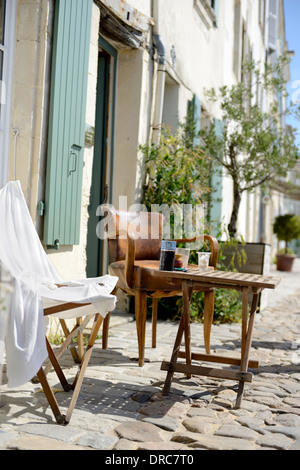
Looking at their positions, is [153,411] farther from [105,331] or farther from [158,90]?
[158,90]

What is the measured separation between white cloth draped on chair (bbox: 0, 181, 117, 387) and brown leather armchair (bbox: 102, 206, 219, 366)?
25.8 inches

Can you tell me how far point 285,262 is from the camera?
16.5 meters

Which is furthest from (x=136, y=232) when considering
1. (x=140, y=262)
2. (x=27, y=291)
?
(x=27, y=291)

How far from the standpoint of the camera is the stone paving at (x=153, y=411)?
2.32 metres

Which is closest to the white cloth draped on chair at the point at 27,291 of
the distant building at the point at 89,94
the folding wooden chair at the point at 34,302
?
the folding wooden chair at the point at 34,302

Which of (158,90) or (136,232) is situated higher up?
(158,90)

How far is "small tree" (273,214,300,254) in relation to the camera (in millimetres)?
16688

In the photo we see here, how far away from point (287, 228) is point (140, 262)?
43.6ft

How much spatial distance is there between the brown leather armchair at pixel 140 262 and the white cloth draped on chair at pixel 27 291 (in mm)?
655

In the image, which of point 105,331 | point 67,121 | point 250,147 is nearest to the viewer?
point 105,331

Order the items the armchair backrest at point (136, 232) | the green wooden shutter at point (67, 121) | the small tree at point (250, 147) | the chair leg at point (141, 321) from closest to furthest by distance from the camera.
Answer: the chair leg at point (141, 321) → the green wooden shutter at point (67, 121) → the armchair backrest at point (136, 232) → the small tree at point (250, 147)

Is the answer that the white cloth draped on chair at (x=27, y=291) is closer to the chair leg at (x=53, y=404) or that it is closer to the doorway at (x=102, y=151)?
the chair leg at (x=53, y=404)

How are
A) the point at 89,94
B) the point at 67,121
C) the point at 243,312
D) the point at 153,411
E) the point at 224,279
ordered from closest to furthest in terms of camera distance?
the point at 153,411 → the point at 224,279 → the point at 243,312 → the point at 67,121 → the point at 89,94

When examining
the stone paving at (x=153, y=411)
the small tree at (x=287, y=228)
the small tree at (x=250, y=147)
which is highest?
the small tree at (x=250, y=147)
